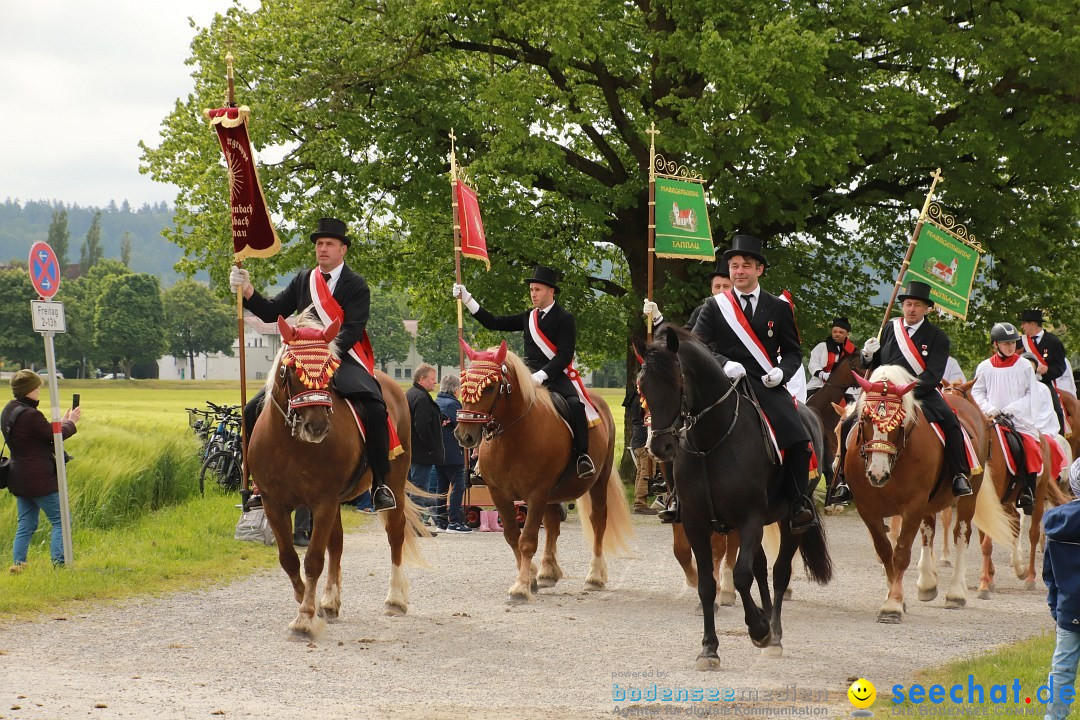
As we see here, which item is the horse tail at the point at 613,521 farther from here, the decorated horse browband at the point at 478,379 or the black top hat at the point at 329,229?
the black top hat at the point at 329,229

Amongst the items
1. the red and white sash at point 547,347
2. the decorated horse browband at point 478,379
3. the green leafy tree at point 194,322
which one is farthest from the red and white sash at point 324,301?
the green leafy tree at point 194,322

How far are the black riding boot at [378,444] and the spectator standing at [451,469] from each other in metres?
7.46

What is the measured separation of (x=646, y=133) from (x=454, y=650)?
39.5 ft

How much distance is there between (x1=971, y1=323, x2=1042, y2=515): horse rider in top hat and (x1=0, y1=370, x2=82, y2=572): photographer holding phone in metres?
10.1

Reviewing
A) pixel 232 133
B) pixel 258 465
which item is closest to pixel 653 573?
pixel 258 465

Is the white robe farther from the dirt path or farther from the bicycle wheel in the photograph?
the bicycle wheel

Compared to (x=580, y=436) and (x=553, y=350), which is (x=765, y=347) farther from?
(x=553, y=350)

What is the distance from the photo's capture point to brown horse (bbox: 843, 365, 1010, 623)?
416 inches

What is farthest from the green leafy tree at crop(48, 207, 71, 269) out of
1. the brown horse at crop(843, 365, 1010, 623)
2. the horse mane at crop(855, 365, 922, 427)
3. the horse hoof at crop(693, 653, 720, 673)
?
the horse hoof at crop(693, 653, 720, 673)

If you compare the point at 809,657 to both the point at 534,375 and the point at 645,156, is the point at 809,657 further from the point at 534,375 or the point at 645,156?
the point at 645,156

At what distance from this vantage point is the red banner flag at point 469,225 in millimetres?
14102

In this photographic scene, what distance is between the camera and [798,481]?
354 inches

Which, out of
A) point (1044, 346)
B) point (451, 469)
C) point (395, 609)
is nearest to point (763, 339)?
point (395, 609)

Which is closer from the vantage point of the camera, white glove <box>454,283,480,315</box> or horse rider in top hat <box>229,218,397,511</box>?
horse rider in top hat <box>229,218,397,511</box>
